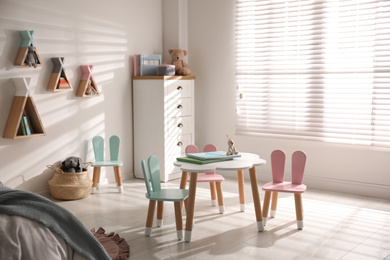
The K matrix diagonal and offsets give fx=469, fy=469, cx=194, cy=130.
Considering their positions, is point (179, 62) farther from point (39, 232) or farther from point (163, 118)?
point (39, 232)

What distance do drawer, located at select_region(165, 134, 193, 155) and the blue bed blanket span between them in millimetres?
2700

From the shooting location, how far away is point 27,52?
4.04 metres

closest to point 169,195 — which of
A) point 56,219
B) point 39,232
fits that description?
point 56,219

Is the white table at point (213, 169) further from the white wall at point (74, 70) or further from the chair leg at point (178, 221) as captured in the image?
the white wall at point (74, 70)

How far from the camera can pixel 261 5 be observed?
16.4ft

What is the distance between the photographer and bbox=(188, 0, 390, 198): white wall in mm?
4582

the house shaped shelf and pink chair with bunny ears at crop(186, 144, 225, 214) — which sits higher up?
the house shaped shelf

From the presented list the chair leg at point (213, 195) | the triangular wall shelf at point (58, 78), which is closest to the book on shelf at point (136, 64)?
the triangular wall shelf at point (58, 78)

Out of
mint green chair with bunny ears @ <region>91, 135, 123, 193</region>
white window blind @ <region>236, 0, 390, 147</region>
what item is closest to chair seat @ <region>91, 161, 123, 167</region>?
mint green chair with bunny ears @ <region>91, 135, 123, 193</region>

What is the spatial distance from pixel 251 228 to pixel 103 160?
1885mm

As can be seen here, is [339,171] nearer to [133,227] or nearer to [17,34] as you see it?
[133,227]

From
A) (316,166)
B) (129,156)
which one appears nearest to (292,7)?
(316,166)

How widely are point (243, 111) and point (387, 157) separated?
161 centimetres

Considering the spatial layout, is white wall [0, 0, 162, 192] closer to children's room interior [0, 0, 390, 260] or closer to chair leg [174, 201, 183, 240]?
children's room interior [0, 0, 390, 260]
